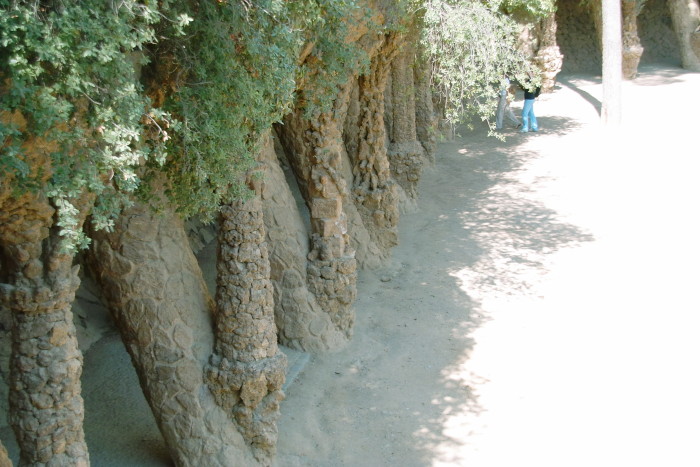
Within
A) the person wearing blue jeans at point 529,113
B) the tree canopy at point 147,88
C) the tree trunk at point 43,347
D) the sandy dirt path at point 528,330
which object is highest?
the tree canopy at point 147,88

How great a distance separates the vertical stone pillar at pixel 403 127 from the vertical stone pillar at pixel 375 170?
1424 mm

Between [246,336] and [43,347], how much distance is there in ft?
5.89

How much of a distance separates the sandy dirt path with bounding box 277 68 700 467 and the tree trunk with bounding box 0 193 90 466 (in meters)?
2.30

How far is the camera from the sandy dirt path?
678 centimetres

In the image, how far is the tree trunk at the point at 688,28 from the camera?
19.1 metres

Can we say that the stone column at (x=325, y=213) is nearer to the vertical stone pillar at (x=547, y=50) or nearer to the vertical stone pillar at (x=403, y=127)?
the vertical stone pillar at (x=403, y=127)

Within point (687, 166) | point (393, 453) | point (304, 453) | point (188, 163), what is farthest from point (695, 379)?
point (687, 166)

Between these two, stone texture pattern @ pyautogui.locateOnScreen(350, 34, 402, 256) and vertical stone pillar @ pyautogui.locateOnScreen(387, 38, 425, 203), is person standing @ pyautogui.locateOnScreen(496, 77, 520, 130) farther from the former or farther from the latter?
stone texture pattern @ pyautogui.locateOnScreen(350, 34, 402, 256)

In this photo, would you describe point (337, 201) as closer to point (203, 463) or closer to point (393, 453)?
point (393, 453)

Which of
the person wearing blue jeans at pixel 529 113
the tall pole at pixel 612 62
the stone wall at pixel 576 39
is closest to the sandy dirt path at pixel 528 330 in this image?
the tall pole at pixel 612 62

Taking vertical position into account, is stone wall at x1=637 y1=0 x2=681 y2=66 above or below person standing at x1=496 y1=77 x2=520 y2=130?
above

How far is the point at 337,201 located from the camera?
8.22 m

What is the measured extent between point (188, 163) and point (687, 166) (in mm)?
10690

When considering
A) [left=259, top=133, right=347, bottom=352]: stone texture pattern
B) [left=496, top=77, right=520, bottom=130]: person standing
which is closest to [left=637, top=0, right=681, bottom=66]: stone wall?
[left=496, top=77, right=520, bottom=130]: person standing
